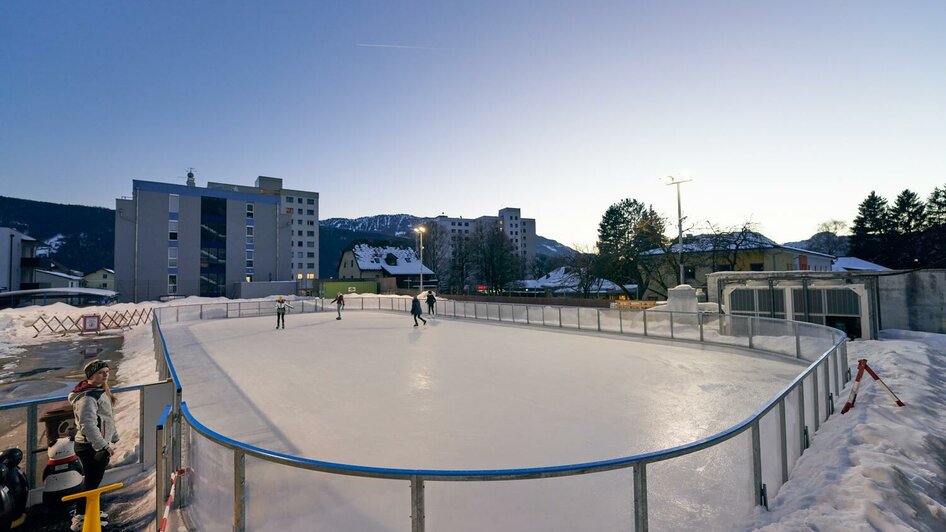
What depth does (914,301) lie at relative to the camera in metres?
15.2

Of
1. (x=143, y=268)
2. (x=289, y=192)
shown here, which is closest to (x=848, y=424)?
(x=143, y=268)

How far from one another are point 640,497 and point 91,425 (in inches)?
204

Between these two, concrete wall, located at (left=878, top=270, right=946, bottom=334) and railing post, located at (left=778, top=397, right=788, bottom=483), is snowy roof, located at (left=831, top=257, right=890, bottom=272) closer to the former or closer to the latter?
concrete wall, located at (left=878, top=270, right=946, bottom=334)

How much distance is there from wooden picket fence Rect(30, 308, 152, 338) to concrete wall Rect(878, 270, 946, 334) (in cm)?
3894

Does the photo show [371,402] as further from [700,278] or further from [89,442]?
[700,278]

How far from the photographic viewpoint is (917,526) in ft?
12.0

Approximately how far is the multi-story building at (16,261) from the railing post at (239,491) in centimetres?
6745

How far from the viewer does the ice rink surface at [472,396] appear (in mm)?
5938

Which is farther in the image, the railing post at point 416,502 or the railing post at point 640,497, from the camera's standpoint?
the railing post at point 640,497

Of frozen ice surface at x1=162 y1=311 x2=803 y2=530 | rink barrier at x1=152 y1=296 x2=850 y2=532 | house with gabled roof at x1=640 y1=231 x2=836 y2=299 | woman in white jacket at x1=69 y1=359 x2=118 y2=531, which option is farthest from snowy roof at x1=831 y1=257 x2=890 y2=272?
woman in white jacket at x1=69 y1=359 x2=118 y2=531

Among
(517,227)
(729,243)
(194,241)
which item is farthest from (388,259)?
(517,227)

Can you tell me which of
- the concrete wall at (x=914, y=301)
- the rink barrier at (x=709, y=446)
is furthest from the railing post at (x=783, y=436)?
the concrete wall at (x=914, y=301)

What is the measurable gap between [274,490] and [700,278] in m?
43.6

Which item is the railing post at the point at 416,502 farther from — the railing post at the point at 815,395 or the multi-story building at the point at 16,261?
the multi-story building at the point at 16,261
